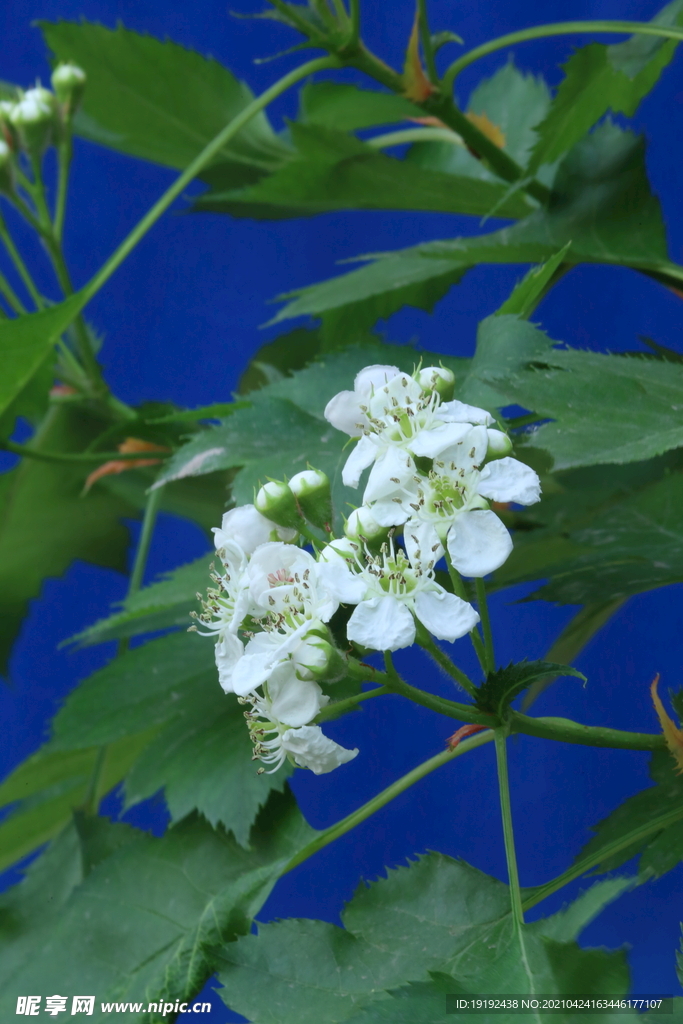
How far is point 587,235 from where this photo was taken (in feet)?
1.30

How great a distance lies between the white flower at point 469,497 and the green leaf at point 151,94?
0.35 m

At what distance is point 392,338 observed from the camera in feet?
2.54

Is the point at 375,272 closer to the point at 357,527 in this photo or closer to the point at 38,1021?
the point at 357,527

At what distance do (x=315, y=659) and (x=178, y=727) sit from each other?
0.18 metres

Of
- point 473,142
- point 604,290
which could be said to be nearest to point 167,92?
point 473,142

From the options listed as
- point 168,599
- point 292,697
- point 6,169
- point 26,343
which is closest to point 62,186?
point 6,169

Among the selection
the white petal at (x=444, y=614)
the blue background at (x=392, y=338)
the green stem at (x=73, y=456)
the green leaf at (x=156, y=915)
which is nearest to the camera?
the white petal at (x=444, y=614)

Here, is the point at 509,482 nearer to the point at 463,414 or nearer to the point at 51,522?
the point at 463,414

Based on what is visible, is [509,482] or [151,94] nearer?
[509,482]

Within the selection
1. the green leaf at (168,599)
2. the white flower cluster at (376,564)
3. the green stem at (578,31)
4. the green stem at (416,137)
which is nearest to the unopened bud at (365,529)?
the white flower cluster at (376,564)

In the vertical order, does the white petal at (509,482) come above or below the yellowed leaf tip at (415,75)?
below

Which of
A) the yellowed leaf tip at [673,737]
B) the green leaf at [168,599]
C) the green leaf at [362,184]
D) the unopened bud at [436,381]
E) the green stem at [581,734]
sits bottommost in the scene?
the yellowed leaf tip at [673,737]

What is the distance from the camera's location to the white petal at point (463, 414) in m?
0.25

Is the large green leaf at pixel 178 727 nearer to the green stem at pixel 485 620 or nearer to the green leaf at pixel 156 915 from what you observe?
the green leaf at pixel 156 915
